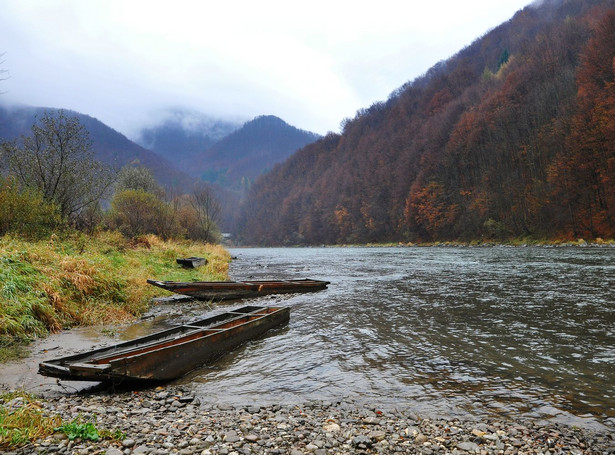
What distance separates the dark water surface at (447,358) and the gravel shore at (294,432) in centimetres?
49

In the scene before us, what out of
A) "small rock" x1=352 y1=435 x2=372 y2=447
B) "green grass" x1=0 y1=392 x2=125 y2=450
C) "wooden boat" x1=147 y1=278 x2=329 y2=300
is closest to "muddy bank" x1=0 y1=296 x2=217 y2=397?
"wooden boat" x1=147 y1=278 x2=329 y2=300

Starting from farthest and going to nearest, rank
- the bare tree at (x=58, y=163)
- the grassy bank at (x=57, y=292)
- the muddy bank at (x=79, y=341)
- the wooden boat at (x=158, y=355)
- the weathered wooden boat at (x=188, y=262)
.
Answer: the weathered wooden boat at (x=188, y=262)
the bare tree at (x=58, y=163)
the grassy bank at (x=57, y=292)
the muddy bank at (x=79, y=341)
the wooden boat at (x=158, y=355)

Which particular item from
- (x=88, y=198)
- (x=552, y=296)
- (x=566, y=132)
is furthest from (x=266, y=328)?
(x=566, y=132)

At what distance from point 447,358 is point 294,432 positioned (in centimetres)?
416

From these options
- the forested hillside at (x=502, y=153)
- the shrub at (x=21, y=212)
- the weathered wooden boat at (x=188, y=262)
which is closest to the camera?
the shrub at (x=21, y=212)

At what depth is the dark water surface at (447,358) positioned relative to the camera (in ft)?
17.5

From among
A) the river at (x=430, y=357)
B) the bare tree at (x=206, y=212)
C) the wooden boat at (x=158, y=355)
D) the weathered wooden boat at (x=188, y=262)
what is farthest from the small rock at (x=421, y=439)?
the bare tree at (x=206, y=212)

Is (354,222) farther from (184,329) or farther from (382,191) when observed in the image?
(184,329)

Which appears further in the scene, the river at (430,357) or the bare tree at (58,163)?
the bare tree at (58,163)

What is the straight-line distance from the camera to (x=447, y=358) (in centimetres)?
715

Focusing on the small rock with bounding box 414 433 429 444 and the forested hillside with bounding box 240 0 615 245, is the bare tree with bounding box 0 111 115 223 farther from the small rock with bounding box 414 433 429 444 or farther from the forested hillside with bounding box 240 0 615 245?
the forested hillside with bounding box 240 0 615 245

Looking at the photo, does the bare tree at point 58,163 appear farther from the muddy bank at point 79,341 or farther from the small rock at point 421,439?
the small rock at point 421,439

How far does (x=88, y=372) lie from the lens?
17.1 feet

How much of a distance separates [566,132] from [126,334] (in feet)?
181
